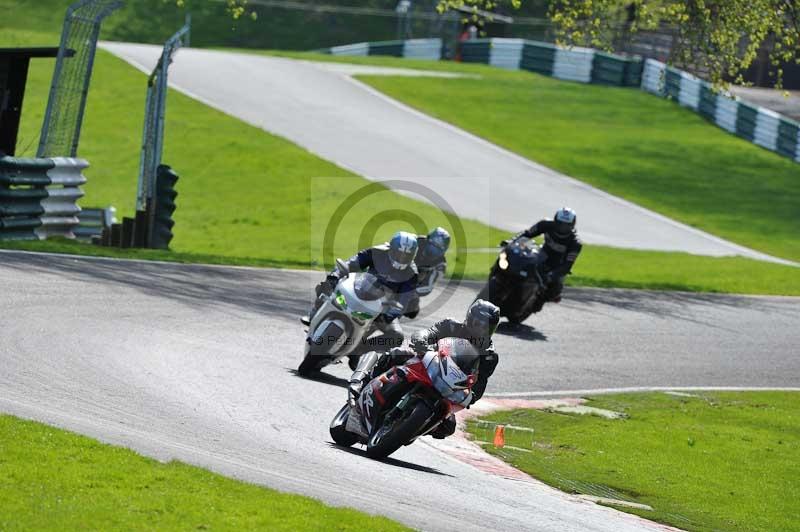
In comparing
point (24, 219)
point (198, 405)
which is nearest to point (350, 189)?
point (24, 219)

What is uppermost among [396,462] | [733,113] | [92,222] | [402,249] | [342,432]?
[733,113]

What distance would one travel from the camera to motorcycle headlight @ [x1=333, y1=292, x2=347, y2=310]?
13.7 metres

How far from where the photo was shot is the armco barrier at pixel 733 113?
43781mm

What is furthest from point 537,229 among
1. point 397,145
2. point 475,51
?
point 475,51

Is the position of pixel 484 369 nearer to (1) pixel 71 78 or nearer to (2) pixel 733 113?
(1) pixel 71 78

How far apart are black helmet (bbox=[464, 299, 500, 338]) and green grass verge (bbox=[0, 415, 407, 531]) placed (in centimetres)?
299

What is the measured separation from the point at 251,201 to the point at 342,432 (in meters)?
21.3

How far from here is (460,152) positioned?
38.0 m

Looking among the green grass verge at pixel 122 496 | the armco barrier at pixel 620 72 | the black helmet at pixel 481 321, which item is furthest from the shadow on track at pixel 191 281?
the armco barrier at pixel 620 72

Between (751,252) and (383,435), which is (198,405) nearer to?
(383,435)

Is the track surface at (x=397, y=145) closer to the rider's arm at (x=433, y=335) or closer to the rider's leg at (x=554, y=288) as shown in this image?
the rider's leg at (x=554, y=288)

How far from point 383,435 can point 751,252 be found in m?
22.5

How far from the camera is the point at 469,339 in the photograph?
37.0 feet

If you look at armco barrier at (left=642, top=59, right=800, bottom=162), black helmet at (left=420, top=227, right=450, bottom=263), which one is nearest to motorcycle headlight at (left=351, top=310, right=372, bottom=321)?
black helmet at (left=420, top=227, right=450, bottom=263)
